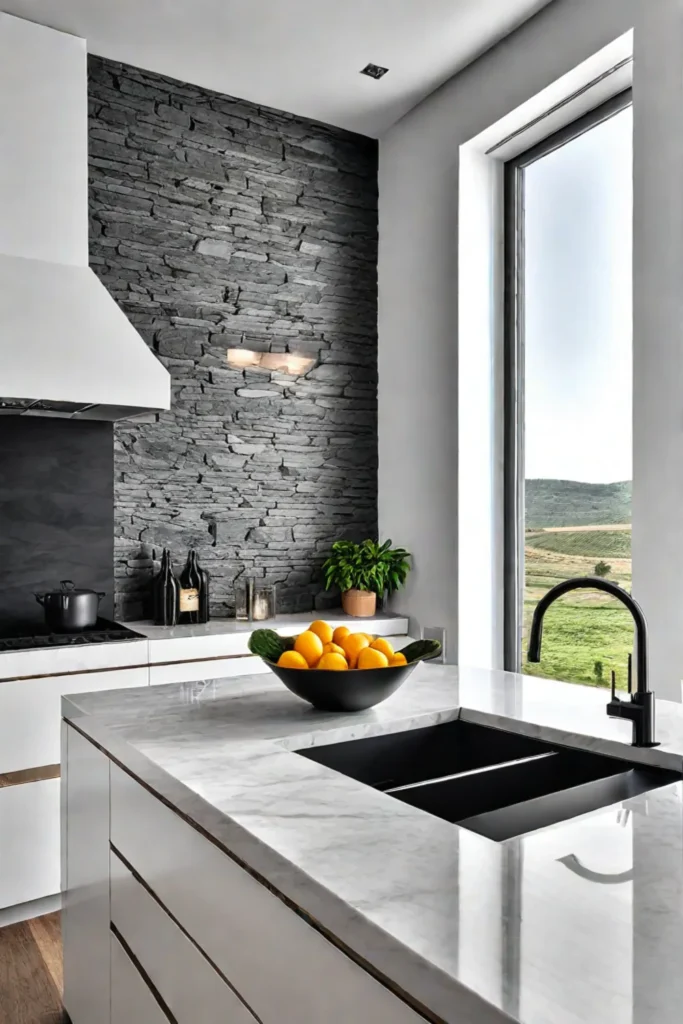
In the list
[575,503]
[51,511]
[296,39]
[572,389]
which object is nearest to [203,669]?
[51,511]

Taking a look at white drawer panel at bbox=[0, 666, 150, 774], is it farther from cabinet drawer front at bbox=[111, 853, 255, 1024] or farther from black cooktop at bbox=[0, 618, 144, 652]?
cabinet drawer front at bbox=[111, 853, 255, 1024]

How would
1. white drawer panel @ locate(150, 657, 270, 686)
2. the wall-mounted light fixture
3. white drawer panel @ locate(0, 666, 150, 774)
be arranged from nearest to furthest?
white drawer panel @ locate(0, 666, 150, 774) → white drawer panel @ locate(150, 657, 270, 686) → the wall-mounted light fixture

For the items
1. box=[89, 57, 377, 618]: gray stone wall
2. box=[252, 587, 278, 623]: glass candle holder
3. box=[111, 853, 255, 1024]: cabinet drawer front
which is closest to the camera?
box=[111, 853, 255, 1024]: cabinet drawer front

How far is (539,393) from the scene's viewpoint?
357 cm

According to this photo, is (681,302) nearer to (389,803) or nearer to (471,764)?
(471,764)

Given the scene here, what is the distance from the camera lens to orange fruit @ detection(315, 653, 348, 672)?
1.57m

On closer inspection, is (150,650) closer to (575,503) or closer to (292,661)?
(292,661)

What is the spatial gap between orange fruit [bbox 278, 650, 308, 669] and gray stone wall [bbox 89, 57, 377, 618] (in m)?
2.16

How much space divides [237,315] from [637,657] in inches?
117

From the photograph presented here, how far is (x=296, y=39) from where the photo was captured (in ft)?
10.9

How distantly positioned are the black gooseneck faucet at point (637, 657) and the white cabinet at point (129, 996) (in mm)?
848

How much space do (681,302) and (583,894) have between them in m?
2.29

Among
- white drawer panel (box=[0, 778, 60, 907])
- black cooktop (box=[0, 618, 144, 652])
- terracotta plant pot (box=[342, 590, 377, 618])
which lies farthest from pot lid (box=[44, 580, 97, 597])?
terracotta plant pot (box=[342, 590, 377, 618])

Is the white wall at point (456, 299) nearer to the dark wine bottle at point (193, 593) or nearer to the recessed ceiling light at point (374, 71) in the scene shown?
the recessed ceiling light at point (374, 71)
